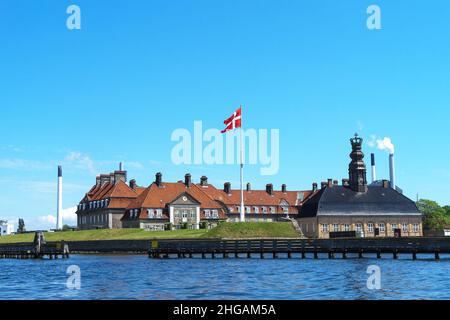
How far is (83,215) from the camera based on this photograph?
131500mm

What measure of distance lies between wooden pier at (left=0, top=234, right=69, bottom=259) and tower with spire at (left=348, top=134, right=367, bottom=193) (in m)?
56.5

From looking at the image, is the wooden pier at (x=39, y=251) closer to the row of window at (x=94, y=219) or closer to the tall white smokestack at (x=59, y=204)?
the row of window at (x=94, y=219)

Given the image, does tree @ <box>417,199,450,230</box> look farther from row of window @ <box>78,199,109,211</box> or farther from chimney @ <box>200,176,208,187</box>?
row of window @ <box>78,199,109,211</box>

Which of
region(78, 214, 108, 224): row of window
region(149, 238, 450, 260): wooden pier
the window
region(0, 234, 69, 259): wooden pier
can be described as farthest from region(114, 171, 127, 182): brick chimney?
the window

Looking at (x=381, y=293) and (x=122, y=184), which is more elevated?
(x=122, y=184)

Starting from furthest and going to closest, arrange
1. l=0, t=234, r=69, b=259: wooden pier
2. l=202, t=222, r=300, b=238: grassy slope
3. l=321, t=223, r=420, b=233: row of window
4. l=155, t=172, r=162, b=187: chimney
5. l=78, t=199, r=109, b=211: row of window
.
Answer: l=78, t=199, r=109, b=211: row of window → l=155, t=172, r=162, b=187: chimney → l=321, t=223, r=420, b=233: row of window → l=202, t=222, r=300, b=238: grassy slope → l=0, t=234, r=69, b=259: wooden pier

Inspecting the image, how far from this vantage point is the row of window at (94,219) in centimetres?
11962

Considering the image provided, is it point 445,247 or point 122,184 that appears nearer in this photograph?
point 445,247

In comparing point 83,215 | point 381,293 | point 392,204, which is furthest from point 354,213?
point 381,293

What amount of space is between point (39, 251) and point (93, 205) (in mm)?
40542

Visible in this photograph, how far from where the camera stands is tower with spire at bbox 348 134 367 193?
113188mm

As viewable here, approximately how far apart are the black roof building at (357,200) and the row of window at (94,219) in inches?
1562
